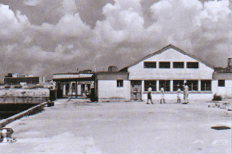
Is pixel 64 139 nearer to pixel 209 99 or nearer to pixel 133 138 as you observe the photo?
pixel 133 138

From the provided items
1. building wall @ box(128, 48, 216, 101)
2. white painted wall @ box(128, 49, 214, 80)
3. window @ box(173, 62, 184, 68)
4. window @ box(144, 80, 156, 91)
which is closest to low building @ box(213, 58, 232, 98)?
building wall @ box(128, 48, 216, 101)

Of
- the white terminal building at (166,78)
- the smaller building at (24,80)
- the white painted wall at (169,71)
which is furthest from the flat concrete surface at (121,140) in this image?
the smaller building at (24,80)

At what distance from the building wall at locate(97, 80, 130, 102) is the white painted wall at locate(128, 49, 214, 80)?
6.62 ft

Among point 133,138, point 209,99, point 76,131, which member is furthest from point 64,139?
point 209,99

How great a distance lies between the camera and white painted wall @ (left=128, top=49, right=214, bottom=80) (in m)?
29.1

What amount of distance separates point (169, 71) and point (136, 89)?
14.5ft

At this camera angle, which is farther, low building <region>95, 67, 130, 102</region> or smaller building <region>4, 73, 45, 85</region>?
smaller building <region>4, 73, 45, 85</region>

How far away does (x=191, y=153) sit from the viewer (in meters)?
6.36

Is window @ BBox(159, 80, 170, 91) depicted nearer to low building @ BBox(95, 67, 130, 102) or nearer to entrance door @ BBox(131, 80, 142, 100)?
entrance door @ BBox(131, 80, 142, 100)

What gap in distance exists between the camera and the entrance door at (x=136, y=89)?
1138 inches

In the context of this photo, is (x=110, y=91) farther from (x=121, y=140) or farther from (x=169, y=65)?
(x=121, y=140)

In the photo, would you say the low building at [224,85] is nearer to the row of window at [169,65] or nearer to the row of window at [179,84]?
the row of window at [179,84]

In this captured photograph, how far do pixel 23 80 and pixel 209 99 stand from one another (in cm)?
8445

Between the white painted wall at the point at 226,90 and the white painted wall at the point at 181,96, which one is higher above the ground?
the white painted wall at the point at 226,90
